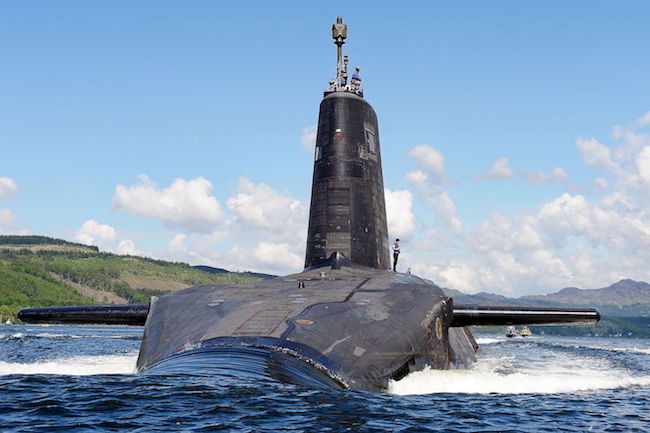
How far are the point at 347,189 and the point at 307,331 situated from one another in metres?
12.3

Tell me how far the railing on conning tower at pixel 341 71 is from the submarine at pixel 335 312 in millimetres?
49

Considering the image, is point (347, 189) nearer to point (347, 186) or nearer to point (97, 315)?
point (347, 186)

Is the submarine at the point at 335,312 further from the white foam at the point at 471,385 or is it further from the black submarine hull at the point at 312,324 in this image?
the white foam at the point at 471,385

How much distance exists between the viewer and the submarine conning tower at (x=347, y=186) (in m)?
26.4

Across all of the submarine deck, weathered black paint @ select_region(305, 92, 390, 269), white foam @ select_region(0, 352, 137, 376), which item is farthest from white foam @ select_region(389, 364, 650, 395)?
weathered black paint @ select_region(305, 92, 390, 269)

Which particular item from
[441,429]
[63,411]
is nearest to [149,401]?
[63,411]

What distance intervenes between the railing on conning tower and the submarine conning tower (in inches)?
2.1

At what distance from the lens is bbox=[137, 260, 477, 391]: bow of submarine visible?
13.3m

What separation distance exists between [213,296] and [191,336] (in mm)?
4108

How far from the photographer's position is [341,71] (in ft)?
96.1

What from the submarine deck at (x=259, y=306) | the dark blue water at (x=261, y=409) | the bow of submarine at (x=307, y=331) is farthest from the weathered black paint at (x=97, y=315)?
the dark blue water at (x=261, y=409)

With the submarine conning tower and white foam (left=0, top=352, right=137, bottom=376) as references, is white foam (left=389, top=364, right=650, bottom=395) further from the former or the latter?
the submarine conning tower

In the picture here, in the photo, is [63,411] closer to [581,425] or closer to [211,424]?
[211,424]

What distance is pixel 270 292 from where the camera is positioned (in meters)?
20.0
